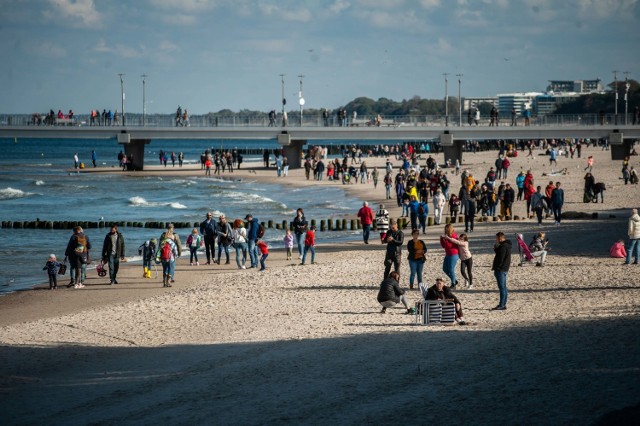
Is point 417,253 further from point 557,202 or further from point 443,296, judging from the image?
point 557,202

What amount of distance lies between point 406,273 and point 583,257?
4.85 m

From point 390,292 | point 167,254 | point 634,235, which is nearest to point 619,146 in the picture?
point 634,235

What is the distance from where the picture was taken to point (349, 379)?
42.9 ft

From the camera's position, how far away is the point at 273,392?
12570mm

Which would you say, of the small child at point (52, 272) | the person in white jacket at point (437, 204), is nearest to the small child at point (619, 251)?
the person in white jacket at point (437, 204)

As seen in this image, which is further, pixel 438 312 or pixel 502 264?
pixel 502 264

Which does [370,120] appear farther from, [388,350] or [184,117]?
[388,350]

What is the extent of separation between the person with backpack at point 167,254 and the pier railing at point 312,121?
54443 millimetres

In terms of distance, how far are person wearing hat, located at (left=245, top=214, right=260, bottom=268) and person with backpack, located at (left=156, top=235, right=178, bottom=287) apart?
2.32 metres

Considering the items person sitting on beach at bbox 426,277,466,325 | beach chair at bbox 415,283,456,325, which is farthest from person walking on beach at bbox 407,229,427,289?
beach chair at bbox 415,283,456,325

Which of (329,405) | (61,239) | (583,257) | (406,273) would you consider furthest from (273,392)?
(61,239)

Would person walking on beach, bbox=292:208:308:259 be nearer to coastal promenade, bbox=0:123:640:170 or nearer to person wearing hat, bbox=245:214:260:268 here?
person wearing hat, bbox=245:214:260:268

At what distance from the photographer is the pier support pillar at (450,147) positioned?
7321 cm

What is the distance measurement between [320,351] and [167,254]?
8809mm
